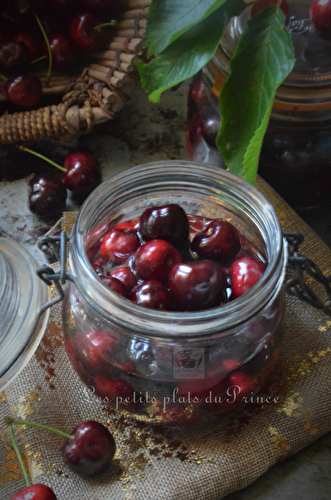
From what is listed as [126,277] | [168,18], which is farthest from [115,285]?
[168,18]

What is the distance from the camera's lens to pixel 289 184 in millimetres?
900

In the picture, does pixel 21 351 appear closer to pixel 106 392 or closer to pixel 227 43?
pixel 106 392

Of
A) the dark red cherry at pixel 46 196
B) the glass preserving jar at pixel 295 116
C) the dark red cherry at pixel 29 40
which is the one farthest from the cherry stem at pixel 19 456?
the dark red cherry at pixel 29 40

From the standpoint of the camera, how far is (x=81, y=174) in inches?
39.2

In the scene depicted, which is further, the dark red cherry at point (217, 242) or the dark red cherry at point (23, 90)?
the dark red cherry at point (23, 90)

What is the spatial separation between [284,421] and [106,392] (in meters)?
0.23

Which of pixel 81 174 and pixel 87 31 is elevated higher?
pixel 87 31

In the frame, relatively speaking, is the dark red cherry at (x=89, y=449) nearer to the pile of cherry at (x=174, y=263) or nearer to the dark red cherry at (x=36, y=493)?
the dark red cherry at (x=36, y=493)

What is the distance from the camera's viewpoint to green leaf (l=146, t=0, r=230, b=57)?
0.68 meters

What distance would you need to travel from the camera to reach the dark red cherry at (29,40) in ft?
3.53

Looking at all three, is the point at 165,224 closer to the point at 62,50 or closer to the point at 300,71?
the point at 300,71

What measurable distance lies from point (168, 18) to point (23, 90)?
0.42m

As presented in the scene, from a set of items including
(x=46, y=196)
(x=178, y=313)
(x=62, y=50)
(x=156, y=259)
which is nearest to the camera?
(x=178, y=313)

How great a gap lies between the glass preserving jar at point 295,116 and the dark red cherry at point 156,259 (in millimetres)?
299
